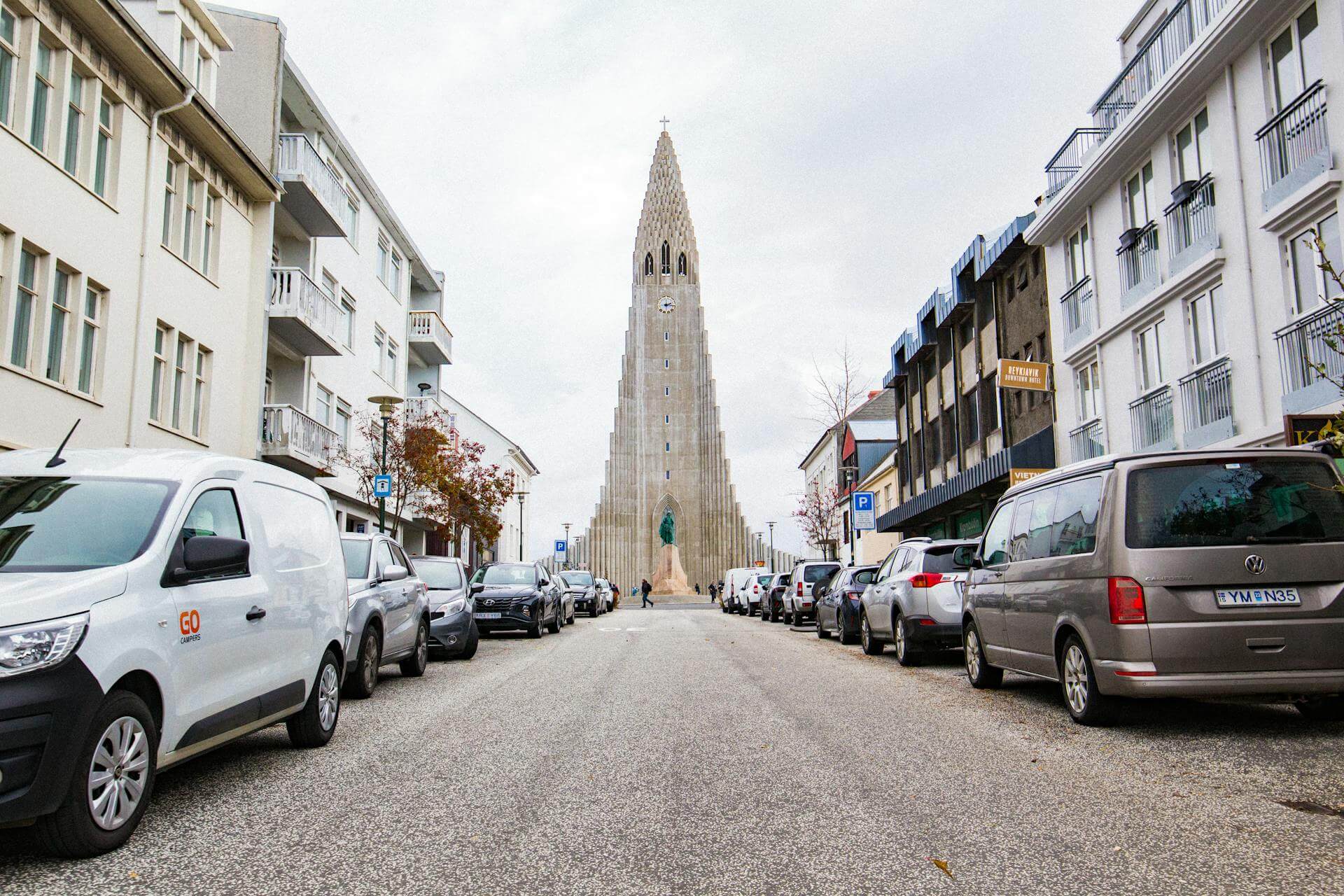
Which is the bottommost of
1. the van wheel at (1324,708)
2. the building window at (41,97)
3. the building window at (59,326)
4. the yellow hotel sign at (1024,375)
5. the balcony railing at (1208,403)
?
the van wheel at (1324,708)

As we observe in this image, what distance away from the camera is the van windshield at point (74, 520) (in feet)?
16.3

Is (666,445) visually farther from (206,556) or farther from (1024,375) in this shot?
(206,556)

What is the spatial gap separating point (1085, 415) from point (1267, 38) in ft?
30.7

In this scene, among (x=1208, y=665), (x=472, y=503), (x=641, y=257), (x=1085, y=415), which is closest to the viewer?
(x=1208, y=665)

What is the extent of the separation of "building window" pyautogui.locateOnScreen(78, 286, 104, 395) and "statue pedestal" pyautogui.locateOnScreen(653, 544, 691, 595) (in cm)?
6285

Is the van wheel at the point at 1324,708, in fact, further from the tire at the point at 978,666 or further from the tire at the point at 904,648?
the tire at the point at 904,648

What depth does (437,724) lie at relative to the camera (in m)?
8.53

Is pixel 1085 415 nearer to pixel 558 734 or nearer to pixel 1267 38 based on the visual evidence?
pixel 1267 38

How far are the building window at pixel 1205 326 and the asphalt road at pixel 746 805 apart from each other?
408 inches

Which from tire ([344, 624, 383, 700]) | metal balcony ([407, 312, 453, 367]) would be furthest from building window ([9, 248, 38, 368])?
metal balcony ([407, 312, 453, 367])

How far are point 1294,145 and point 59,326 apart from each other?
1852 centimetres

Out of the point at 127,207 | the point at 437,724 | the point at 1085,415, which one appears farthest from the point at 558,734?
the point at 1085,415

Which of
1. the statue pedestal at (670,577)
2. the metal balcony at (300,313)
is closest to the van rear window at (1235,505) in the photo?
the metal balcony at (300,313)

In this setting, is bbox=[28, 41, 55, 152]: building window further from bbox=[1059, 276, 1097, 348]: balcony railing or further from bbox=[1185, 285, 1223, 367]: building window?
bbox=[1059, 276, 1097, 348]: balcony railing
